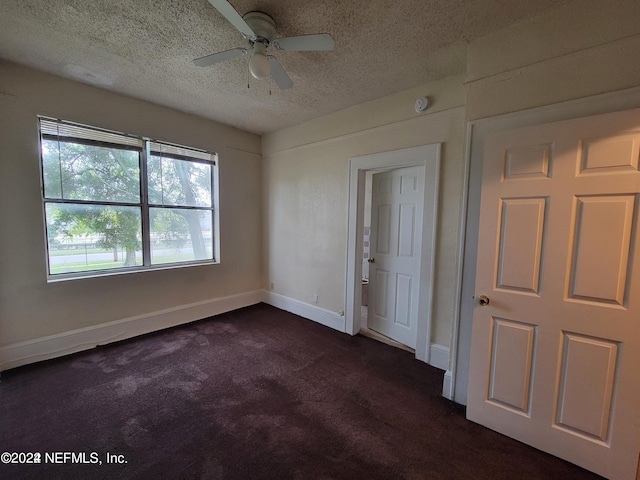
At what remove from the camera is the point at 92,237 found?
285cm

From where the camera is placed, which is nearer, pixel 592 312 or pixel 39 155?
pixel 592 312

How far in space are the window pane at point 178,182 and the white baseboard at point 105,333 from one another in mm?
1437

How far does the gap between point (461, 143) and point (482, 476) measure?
2.40 m

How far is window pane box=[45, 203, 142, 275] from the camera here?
8.71 ft

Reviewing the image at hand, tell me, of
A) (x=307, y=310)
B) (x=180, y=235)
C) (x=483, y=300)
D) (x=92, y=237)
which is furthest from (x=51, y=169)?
(x=483, y=300)

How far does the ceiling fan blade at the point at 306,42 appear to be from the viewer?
1.58 m

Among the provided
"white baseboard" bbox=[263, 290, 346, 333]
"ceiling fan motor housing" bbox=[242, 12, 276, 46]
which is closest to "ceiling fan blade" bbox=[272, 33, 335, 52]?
"ceiling fan motor housing" bbox=[242, 12, 276, 46]

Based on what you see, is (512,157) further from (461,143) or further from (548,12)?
(548,12)

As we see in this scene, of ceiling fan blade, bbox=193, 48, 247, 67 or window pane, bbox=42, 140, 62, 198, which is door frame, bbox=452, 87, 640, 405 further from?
window pane, bbox=42, 140, 62, 198

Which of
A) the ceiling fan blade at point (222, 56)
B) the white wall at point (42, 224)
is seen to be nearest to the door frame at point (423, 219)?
the ceiling fan blade at point (222, 56)

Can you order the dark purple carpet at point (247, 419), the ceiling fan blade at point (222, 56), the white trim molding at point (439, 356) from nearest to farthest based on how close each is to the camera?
the dark purple carpet at point (247, 419) → the ceiling fan blade at point (222, 56) → the white trim molding at point (439, 356)

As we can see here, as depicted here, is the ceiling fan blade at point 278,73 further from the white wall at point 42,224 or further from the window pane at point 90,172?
the window pane at point 90,172

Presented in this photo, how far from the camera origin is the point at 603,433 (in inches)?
57.5

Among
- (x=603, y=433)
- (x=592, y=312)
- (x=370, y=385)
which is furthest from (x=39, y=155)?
(x=603, y=433)
